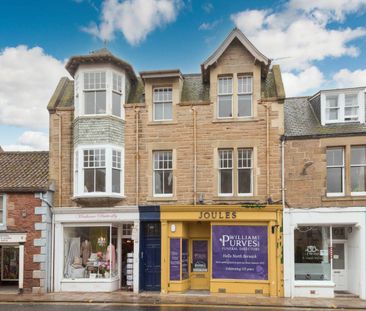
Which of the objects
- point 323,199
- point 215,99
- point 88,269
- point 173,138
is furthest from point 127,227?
point 323,199

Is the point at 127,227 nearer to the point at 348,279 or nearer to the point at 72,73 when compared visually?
the point at 72,73

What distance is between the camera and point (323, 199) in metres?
19.6

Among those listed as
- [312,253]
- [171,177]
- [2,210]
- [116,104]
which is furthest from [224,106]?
[2,210]

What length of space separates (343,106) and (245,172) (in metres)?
5.33

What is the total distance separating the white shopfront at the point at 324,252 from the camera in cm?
1923

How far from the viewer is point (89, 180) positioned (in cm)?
2105

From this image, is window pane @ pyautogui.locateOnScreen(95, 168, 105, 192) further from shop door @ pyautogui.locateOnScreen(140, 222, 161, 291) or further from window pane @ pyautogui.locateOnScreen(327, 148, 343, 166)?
window pane @ pyautogui.locateOnScreen(327, 148, 343, 166)

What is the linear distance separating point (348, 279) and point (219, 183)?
279 inches

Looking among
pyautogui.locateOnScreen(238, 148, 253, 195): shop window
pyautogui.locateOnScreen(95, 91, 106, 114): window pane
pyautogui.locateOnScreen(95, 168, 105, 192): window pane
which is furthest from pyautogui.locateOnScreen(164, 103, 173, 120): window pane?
pyautogui.locateOnScreen(95, 168, 105, 192): window pane

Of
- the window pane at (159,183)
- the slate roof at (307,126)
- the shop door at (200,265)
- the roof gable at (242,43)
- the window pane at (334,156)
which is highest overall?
the roof gable at (242,43)

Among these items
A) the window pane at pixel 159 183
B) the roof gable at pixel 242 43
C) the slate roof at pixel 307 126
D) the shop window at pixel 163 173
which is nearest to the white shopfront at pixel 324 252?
the slate roof at pixel 307 126

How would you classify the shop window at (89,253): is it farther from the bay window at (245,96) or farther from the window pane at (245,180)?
the bay window at (245,96)

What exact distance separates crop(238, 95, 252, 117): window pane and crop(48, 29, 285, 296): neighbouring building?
1.8 inches

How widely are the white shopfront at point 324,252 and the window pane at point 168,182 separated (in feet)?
17.2
